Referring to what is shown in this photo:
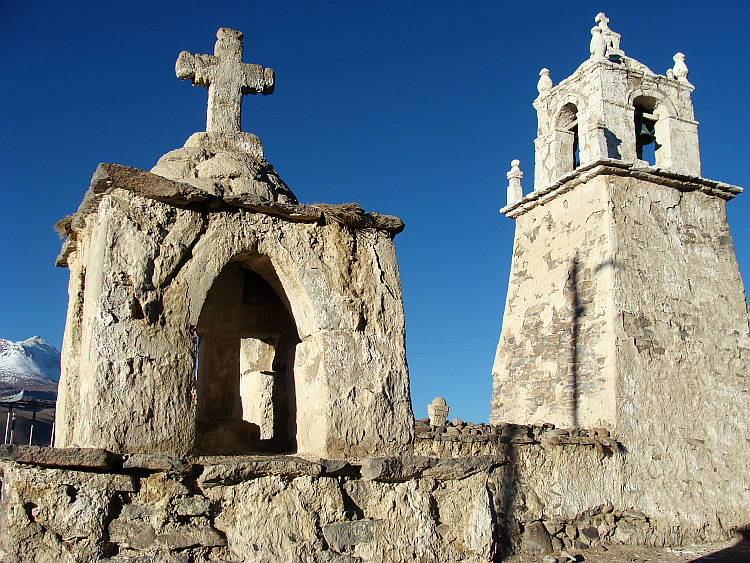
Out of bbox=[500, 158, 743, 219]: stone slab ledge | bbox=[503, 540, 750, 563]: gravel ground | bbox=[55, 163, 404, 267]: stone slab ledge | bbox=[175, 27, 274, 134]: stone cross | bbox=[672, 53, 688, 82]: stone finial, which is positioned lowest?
bbox=[503, 540, 750, 563]: gravel ground


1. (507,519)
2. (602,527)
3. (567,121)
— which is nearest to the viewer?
(507,519)

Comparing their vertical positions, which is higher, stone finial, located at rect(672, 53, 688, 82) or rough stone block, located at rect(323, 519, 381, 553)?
stone finial, located at rect(672, 53, 688, 82)

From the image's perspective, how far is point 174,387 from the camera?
5379 millimetres

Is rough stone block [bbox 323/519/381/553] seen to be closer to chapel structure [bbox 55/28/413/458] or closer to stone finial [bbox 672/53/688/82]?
chapel structure [bbox 55/28/413/458]

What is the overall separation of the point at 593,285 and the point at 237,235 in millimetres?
6947

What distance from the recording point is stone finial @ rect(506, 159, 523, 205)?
1388 centimetres

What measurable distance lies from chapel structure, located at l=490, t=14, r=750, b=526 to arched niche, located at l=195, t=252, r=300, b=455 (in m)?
4.81

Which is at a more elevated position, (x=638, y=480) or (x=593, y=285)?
(x=593, y=285)

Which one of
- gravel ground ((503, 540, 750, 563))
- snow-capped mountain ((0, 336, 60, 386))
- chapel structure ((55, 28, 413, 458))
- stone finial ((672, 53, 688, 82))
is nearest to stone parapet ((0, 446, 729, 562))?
chapel structure ((55, 28, 413, 458))

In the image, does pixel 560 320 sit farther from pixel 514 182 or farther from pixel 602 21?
pixel 602 21

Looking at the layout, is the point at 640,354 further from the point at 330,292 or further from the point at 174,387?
the point at 174,387

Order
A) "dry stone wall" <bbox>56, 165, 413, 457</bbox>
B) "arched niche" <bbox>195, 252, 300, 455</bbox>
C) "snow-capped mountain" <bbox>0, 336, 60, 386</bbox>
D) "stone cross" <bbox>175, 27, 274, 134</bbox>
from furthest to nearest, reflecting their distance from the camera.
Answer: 1. "snow-capped mountain" <bbox>0, 336, 60, 386</bbox>
2. "arched niche" <bbox>195, 252, 300, 455</bbox>
3. "stone cross" <bbox>175, 27, 274, 134</bbox>
4. "dry stone wall" <bbox>56, 165, 413, 457</bbox>

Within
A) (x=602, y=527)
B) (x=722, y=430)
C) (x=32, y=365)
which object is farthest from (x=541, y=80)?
(x=32, y=365)

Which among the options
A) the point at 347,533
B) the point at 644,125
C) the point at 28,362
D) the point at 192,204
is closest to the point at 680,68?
the point at 644,125
